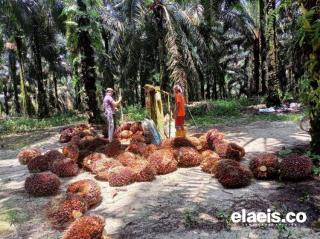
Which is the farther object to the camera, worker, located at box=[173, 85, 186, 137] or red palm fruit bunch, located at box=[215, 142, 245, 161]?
worker, located at box=[173, 85, 186, 137]

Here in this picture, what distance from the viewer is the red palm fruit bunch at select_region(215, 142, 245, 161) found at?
737 centimetres

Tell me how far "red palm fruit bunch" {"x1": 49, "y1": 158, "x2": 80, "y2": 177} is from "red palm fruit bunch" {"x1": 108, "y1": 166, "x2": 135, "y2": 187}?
1.12 m

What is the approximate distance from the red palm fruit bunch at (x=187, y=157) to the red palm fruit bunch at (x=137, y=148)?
758 millimetres

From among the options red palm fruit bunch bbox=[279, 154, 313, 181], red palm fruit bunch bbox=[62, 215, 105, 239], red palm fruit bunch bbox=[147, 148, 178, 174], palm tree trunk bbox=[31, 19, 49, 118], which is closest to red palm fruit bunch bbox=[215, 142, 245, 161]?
red palm fruit bunch bbox=[147, 148, 178, 174]

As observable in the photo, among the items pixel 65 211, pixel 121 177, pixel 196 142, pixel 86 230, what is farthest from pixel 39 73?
pixel 86 230

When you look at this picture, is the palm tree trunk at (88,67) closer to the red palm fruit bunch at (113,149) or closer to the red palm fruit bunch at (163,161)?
the red palm fruit bunch at (113,149)

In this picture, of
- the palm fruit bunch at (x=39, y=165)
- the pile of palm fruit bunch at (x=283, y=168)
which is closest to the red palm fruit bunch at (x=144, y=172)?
the pile of palm fruit bunch at (x=283, y=168)

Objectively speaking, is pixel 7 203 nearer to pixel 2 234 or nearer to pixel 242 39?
pixel 2 234

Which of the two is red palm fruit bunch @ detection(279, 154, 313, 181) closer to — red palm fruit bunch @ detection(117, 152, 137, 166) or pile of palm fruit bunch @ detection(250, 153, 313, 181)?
pile of palm fruit bunch @ detection(250, 153, 313, 181)

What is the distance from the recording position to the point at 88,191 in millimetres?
5891

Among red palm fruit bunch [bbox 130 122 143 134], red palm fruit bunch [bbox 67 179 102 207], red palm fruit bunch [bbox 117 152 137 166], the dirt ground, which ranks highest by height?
red palm fruit bunch [bbox 130 122 143 134]

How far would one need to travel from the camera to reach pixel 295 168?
235 inches

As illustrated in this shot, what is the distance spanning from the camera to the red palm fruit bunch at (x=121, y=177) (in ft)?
21.6

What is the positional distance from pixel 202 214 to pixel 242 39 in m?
31.2
